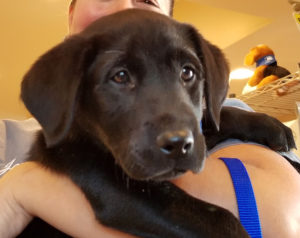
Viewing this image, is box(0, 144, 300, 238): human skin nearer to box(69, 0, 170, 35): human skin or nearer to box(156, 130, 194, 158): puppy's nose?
box(156, 130, 194, 158): puppy's nose

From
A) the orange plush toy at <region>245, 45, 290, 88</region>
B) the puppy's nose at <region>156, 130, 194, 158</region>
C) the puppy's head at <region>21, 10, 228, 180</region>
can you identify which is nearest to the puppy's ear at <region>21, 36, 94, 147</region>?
the puppy's head at <region>21, 10, 228, 180</region>

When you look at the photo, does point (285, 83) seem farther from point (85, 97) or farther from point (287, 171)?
point (85, 97)

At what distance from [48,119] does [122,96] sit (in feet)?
0.64

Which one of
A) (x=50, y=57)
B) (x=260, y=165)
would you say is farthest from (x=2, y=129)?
(x=260, y=165)

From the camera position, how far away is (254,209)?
103 centimetres

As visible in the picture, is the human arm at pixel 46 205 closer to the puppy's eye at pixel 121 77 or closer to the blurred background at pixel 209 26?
the puppy's eye at pixel 121 77

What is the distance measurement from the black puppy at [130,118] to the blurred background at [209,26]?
2589 mm

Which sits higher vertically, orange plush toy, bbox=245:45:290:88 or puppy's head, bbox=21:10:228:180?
puppy's head, bbox=21:10:228:180

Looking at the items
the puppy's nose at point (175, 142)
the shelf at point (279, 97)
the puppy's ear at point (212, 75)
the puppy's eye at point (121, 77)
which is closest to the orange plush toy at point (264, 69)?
the shelf at point (279, 97)

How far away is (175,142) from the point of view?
887 millimetres

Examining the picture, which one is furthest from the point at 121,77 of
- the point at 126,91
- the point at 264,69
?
the point at 264,69

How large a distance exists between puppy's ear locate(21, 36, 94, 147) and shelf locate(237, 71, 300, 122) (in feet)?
4.44

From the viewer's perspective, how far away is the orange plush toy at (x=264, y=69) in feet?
7.98

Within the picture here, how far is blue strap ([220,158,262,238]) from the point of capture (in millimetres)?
1013
